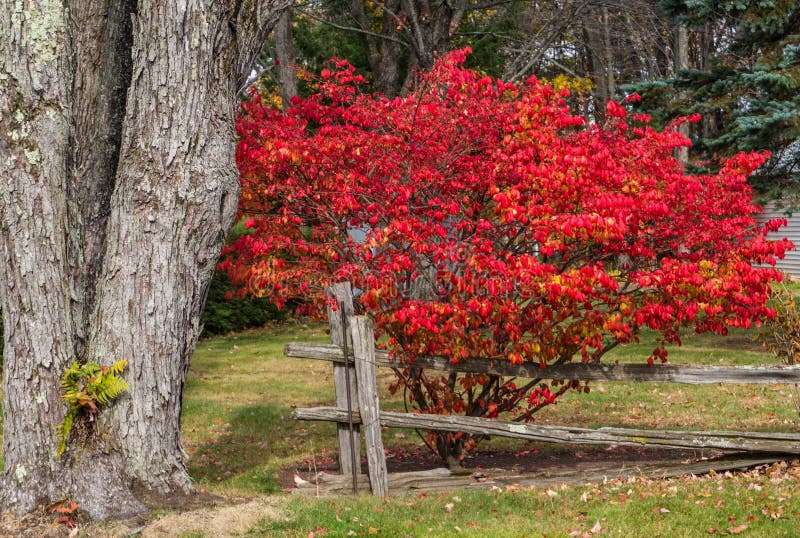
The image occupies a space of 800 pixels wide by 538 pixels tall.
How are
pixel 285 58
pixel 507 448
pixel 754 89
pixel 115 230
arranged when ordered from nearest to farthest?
pixel 115 230, pixel 507 448, pixel 754 89, pixel 285 58

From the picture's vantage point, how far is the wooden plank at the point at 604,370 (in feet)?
24.0

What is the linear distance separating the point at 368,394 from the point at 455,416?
2.66 feet

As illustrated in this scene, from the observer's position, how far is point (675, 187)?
7.34m

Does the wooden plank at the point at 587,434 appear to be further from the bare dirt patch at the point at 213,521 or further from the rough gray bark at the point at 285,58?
the rough gray bark at the point at 285,58

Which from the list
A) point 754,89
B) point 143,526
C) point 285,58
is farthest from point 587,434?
point 285,58

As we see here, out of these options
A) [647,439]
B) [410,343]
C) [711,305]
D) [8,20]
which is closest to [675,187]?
[711,305]

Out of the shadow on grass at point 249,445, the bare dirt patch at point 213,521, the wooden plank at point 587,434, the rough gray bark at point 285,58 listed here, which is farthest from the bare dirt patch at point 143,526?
the rough gray bark at point 285,58

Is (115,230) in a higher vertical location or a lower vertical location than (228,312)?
higher

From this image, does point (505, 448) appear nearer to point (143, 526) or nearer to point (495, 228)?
point (495, 228)

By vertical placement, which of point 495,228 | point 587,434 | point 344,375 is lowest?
point 587,434

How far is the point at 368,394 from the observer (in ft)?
23.9

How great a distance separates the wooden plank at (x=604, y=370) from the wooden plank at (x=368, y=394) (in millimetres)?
198

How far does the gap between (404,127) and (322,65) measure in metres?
17.8

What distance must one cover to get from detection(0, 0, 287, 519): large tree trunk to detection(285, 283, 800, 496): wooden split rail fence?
127cm
